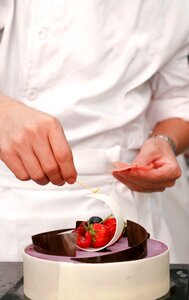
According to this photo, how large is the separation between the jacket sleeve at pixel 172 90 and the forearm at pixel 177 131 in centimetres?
2

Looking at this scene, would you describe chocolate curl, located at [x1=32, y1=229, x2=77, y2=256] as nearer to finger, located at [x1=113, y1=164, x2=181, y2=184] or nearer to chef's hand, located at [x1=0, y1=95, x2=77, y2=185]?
chef's hand, located at [x1=0, y1=95, x2=77, y2=185]

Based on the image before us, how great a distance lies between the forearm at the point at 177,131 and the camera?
80.6 inches

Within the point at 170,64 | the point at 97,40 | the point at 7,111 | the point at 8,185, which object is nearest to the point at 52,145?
the point at 7,111

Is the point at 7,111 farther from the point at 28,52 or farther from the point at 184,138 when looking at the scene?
the point at 184,138

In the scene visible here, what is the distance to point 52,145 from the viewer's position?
1303 millimetres

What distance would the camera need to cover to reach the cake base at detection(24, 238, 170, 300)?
1178 mm

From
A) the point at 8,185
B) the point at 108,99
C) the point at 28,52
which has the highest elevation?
the point at 28,52

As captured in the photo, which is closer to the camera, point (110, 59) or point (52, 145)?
point (52, 145)

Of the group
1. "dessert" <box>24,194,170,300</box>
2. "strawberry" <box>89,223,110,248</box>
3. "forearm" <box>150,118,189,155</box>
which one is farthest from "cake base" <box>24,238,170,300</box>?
"forearm" <box>150,118,189,155</box>

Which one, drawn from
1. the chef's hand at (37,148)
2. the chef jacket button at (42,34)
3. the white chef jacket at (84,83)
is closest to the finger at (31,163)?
the chef's hand at (37,148)

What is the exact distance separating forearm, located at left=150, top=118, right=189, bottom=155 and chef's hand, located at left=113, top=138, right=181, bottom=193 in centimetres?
16

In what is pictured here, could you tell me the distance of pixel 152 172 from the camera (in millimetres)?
1755

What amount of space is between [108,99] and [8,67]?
0.29 meters

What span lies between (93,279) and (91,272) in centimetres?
1
